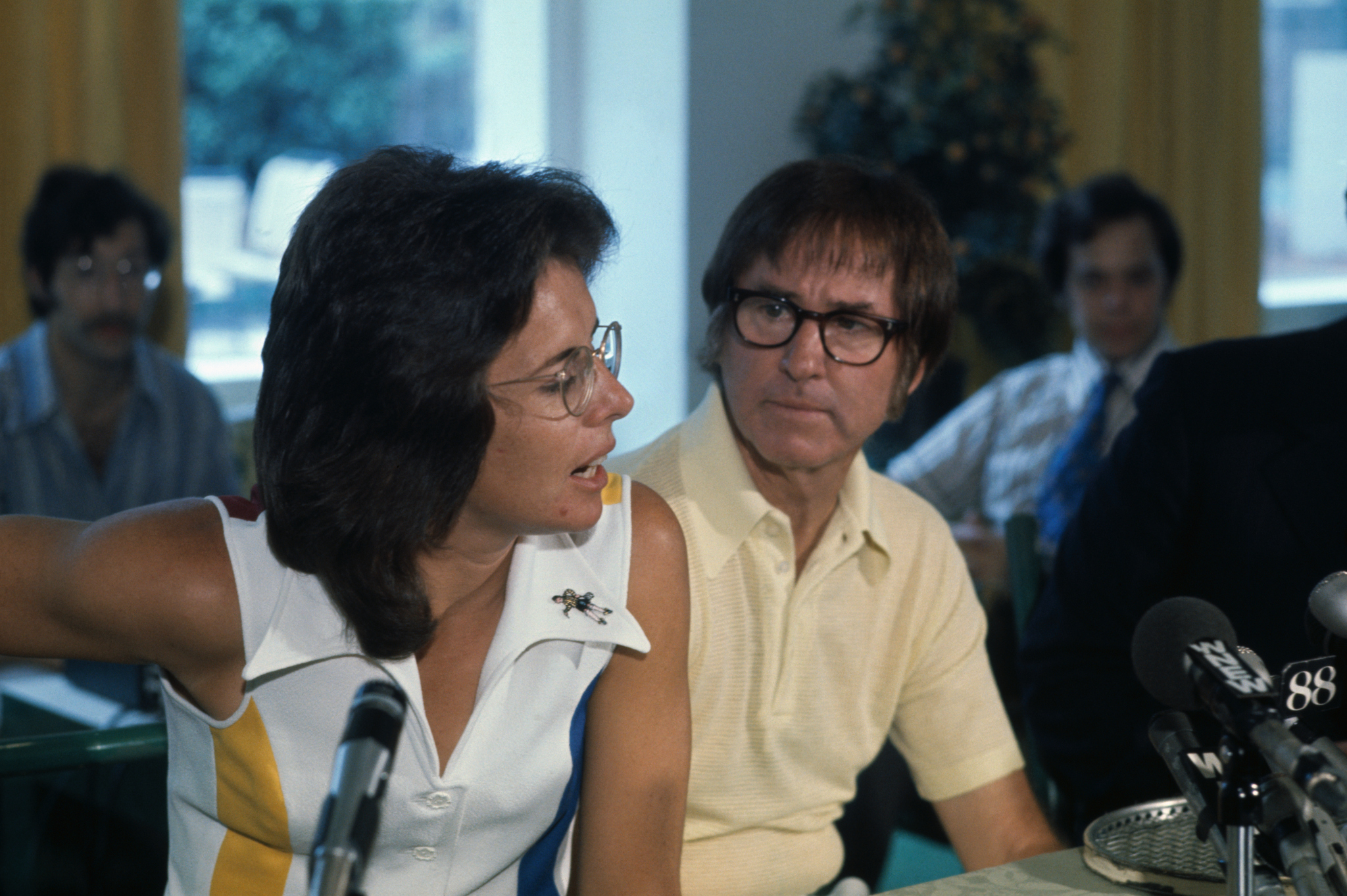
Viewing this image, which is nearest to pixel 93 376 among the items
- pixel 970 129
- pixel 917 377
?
pixel 917 377

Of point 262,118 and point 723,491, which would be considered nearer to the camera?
point 723,491

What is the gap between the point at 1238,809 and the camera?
886 millimetres

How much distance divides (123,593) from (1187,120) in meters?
5.18

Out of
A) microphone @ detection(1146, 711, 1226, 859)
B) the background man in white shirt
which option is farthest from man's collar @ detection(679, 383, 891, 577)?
the background man in white shirt

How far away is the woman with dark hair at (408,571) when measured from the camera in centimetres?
116

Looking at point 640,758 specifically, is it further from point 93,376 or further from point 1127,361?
point 1127,361

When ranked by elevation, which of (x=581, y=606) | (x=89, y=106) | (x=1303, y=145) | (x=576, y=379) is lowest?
(x=581, y=606)

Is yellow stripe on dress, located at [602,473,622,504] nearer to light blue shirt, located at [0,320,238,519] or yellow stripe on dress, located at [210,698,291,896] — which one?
yellow stripe on dress, located at [210,698,291,896]

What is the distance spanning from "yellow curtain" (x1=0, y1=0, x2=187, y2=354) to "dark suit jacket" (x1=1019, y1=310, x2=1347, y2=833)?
2.77m

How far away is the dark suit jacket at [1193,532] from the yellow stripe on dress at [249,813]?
1.00 meters

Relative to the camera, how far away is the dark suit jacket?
1.61 meters

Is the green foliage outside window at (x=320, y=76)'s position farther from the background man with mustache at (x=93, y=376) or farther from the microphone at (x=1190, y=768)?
the microphone at (x=1190, y=768)

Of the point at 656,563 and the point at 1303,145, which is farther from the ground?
the point at 1303,145

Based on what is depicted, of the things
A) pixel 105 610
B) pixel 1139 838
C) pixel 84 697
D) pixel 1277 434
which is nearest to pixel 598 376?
→ pixel 105 610
